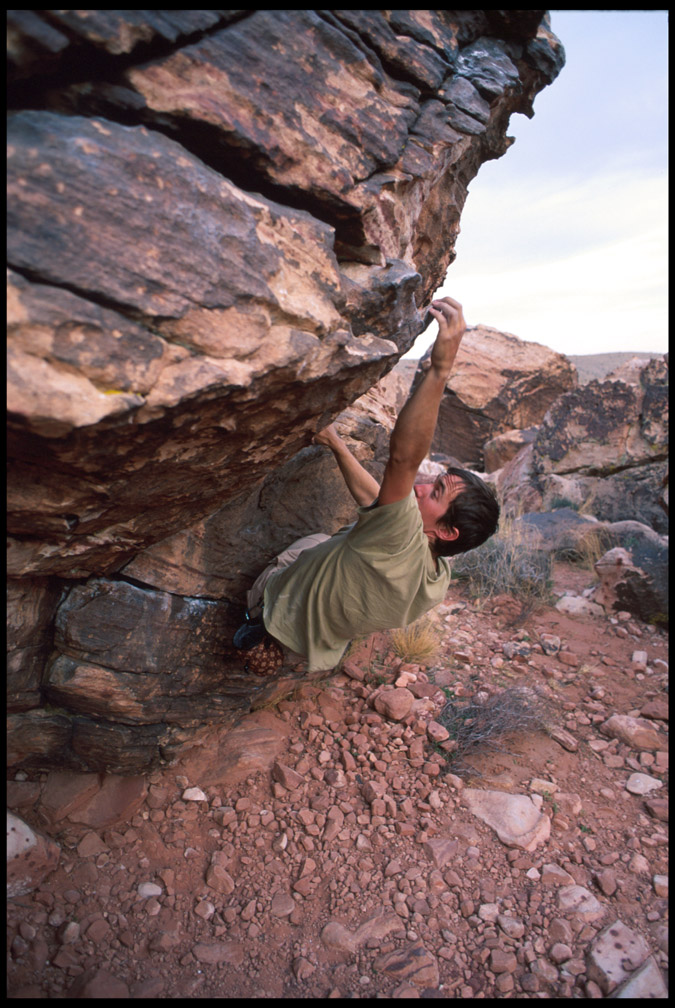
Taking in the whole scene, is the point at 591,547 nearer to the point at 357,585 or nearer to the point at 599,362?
the point at 357,585

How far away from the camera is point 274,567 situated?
2.53 metres

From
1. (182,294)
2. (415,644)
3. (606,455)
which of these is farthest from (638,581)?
(182,294)

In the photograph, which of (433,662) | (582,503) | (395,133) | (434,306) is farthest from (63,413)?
(582,503)

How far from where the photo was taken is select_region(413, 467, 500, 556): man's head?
223 centimetres

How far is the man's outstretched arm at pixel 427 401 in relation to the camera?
1680 millimetres

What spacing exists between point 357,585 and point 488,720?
1.35 metres

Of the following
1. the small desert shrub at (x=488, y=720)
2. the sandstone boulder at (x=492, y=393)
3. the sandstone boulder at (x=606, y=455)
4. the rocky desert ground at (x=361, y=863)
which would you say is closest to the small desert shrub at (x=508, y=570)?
the small desert shrub at (x=488, y=720)

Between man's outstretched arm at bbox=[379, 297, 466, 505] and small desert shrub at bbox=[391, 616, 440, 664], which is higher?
man's outstretched arm at bbox=[379, 297, 466, 505]

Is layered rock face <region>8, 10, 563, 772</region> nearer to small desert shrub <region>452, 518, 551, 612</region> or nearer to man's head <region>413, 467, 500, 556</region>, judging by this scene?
man's head <region>413, 467, 500, 556</region>

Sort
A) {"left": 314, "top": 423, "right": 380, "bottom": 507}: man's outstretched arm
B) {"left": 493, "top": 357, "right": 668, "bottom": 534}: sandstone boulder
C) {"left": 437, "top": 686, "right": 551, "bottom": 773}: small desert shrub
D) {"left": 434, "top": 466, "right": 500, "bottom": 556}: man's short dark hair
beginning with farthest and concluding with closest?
{"left": 493, "top": 357, "right": 668, "bottom": 534}: sandstone boulder, {"left": 437, "top": 686, "right": 551, "bottom": 773}: small desert shrub, {"left": 314, "top": 423, "right": 380, "bottom": 507}: man's outstretched arm, {"left": 434, "top": 466, "right": 500, "bottom": 556}: man's short dark hair

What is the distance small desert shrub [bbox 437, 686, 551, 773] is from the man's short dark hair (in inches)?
45.7

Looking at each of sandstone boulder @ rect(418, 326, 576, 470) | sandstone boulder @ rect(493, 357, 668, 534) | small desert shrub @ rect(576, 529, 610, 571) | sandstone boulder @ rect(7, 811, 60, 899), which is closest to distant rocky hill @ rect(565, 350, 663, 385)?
sandstone boulder @ rect(418, 326, 576, 470)

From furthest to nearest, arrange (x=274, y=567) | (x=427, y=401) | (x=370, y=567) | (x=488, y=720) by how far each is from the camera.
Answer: (x=488, y=720) → (x=274, y=567) → (x=370, y=567) → (x=427, y=401)

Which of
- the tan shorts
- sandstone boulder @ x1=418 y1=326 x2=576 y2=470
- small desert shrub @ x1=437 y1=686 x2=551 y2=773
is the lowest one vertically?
small desert shrub @ x1=437 y1=686 x2=551 y2=773
